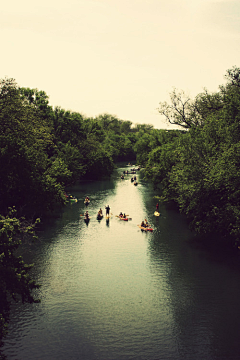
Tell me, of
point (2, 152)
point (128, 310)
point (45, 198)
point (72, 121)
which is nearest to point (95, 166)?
point (72, 121)

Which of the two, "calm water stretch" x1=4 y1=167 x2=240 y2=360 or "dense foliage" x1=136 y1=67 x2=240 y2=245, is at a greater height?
"dense foliage" x1=136 y1=67 x2=240 y2=245

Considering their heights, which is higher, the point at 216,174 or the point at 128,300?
the point at 216,174

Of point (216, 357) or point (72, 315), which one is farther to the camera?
point (72, 315)

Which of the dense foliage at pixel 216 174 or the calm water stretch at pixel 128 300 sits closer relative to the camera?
the calm water stretch at pixel 128 300

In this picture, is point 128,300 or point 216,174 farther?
point 216,174

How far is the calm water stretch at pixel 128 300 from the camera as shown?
65.2ft

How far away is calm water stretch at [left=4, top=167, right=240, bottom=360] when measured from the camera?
19.9 metres

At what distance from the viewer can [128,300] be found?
84.0ft

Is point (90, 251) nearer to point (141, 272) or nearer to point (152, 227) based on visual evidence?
point (141, 272)

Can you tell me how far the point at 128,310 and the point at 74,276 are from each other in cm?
752

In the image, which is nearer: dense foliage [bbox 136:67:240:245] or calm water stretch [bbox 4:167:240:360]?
calm water stretch [bbox 4:167:240:360]

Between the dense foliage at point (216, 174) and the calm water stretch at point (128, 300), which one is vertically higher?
the dense foliage at point (216, 174)

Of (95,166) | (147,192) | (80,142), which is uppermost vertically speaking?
(80,142)

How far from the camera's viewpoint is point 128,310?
2414cm
